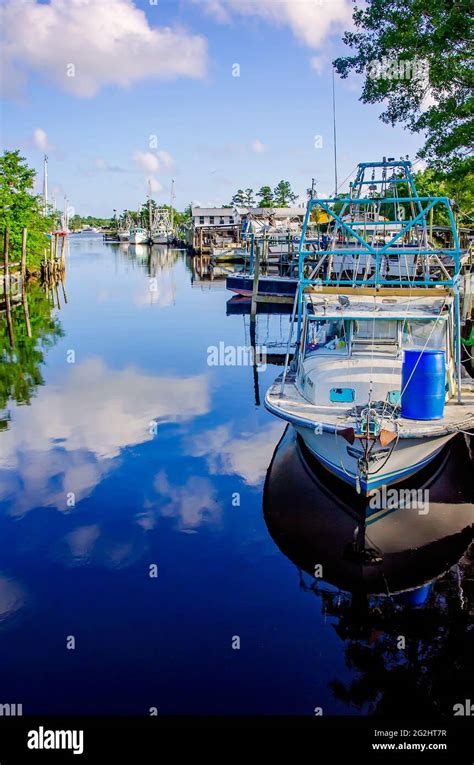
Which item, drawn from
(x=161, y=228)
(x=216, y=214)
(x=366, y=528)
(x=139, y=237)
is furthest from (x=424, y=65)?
(x=161, y=228)

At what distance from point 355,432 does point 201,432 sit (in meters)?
7.93

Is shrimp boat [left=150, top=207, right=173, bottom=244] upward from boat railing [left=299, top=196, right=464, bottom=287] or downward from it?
upward

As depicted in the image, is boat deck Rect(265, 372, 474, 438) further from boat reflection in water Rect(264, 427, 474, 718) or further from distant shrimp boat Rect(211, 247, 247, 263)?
distant shrimp boat Rect(211, 247, 247, 263)

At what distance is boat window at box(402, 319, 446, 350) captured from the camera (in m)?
17.7

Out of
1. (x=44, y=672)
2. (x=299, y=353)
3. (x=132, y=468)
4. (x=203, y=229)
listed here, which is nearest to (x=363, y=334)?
(x=299, y=353)

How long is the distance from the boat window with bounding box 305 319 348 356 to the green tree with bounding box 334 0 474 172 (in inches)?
337

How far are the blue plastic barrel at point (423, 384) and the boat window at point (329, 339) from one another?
10.2 feet

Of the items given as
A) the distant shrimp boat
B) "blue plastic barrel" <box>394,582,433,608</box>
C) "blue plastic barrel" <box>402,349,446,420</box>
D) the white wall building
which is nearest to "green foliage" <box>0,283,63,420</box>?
"blue plastic barrel" <box>402,349,446,420</box>

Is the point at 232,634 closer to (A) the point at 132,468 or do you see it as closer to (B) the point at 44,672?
(B) the point at 44,672

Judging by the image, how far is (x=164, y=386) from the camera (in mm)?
26516

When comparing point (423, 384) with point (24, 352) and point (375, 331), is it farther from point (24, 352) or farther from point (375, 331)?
point (24, 352)

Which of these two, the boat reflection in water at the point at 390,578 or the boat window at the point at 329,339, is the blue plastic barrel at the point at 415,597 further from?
the boat window at the point at 329,339

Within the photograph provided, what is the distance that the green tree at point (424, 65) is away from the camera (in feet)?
71.4

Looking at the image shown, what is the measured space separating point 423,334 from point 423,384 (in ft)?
11.6
